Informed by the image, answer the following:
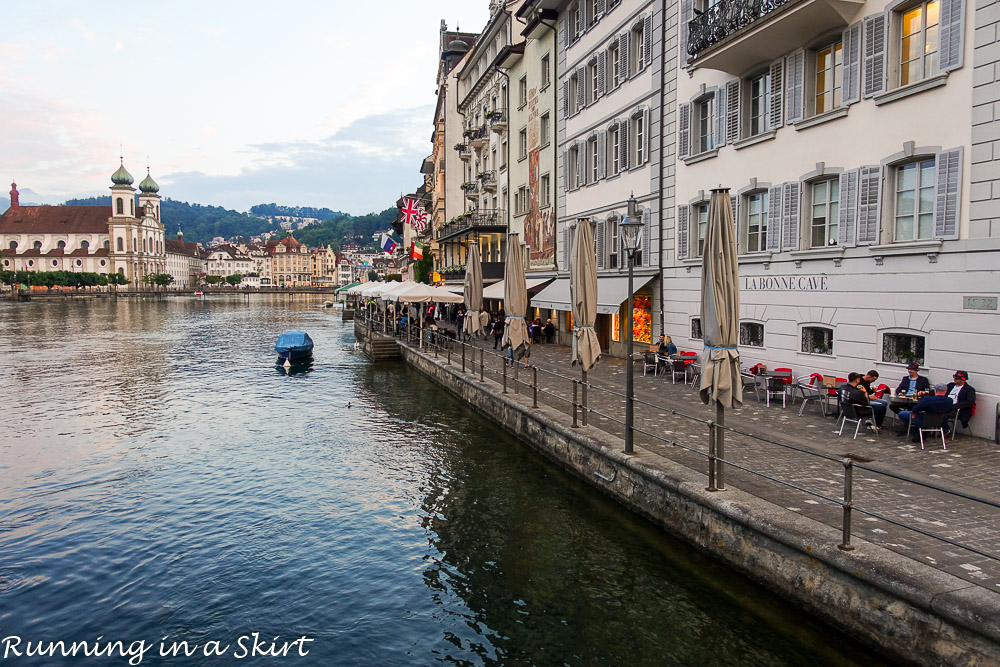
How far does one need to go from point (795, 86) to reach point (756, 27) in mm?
1743

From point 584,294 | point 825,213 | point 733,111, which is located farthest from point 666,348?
point 584,294

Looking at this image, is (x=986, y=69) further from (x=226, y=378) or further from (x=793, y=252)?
(x=226, y=378)

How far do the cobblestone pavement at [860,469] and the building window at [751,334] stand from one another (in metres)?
1.83

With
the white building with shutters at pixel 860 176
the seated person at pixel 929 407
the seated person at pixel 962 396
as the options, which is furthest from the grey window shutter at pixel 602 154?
the seated person at pixel 929 407

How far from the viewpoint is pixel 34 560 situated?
385 inches

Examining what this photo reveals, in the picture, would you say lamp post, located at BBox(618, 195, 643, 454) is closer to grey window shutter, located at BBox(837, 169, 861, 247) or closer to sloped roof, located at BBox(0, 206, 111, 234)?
grey window shutter, located at BBox(837, 169, 861, 247)

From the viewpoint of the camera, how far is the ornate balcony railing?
Answer: 51.7ft

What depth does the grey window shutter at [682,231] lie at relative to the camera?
21359mm

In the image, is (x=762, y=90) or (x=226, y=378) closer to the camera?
(x=762, y=90)

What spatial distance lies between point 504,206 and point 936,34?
3017cm

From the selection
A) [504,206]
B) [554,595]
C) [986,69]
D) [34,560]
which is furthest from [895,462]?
[504,206]

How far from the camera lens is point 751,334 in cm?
1839

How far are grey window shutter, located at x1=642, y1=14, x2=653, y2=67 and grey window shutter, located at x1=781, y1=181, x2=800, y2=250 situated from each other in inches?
352

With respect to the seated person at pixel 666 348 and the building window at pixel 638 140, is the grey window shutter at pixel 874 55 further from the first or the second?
the building window at pixel 638 140
